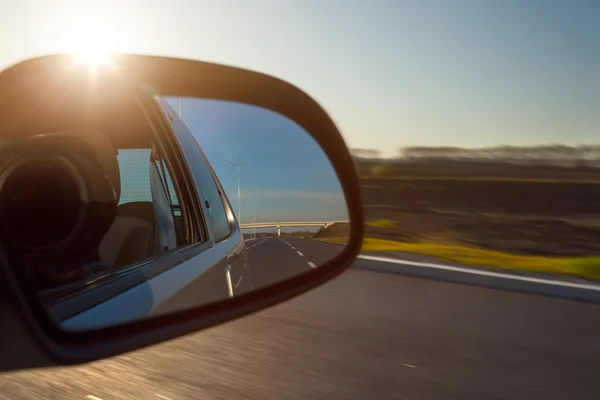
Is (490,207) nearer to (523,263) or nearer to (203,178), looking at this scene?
(523,263)

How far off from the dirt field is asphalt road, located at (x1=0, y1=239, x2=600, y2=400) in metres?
16.9

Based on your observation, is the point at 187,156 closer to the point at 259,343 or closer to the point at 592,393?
the point at 259,343

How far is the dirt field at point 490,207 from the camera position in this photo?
30.2 meters

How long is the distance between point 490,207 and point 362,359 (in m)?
46.2

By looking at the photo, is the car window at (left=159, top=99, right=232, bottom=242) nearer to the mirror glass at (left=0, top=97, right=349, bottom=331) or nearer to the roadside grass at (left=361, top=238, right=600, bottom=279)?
the mirror glass at (left=0, top=97, right=349, bottom=331)

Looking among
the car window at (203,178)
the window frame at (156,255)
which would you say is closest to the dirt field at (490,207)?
the car window at (203,178)

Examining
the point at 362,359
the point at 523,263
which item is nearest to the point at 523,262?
the point at 523,263

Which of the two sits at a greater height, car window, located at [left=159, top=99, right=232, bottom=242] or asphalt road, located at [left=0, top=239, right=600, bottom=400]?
car window, located at [left=159, top=99, right=232, bottom=242]

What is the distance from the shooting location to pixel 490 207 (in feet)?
162

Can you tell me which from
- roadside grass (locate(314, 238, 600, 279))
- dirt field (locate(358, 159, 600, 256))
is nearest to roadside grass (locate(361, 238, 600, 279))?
roadside grass (locate(314, 238, 600, 279))

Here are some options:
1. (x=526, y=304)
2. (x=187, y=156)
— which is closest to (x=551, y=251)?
(x=526, y=304)

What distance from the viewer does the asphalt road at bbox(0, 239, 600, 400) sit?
4.29 meters

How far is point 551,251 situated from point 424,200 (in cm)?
2586

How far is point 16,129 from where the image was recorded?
1539mm
